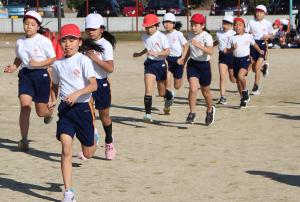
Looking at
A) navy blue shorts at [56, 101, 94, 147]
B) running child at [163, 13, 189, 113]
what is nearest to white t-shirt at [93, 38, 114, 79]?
navy blue shorts at [56, 101, 94, 147]

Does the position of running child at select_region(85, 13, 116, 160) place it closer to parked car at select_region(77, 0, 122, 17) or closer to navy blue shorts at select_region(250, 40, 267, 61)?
navy blue shorts at select_region(250, 40, 267, 61)

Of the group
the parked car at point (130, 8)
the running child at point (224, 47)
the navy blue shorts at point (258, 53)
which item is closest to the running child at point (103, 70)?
the running child at point (224, 47)

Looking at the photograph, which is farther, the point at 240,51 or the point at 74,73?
the point at 240,51

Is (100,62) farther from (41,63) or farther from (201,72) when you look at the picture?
(201,72)

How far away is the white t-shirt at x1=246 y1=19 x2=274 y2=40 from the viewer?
60.3 ft

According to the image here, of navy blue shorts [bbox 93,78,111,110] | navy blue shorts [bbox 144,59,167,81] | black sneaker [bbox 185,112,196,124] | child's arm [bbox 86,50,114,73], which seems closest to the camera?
child's arm [bbox 86,50,114,73]

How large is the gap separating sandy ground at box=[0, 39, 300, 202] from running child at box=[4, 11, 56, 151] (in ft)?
1.78

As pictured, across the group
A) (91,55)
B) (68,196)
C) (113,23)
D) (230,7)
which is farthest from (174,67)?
(230,7)

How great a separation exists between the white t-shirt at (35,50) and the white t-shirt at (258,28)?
814 cm

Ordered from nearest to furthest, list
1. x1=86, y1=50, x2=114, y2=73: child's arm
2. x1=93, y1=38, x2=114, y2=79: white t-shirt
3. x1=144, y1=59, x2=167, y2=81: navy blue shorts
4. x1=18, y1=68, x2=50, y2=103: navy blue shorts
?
1. x1=86, y1=50, x2=114, y2=73: child's arm
2. x1=93, y1=38, x2=114, y2=79: white t-shirt
3. x1=18, y1=68, x2=50, y2=103: navy blue shorts
4. x1=144, y1=59, x2=167, y2=81: navy blue shorts

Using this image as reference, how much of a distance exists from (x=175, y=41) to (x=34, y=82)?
16.9 feet

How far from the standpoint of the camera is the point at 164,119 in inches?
567

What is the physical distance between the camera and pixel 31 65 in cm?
1097

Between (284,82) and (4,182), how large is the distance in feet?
40.3
